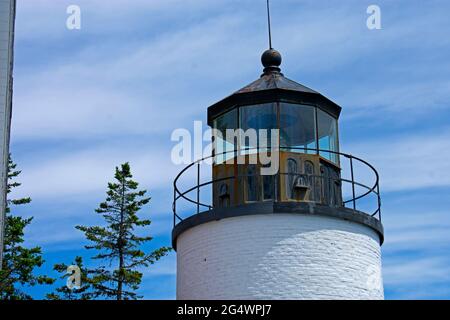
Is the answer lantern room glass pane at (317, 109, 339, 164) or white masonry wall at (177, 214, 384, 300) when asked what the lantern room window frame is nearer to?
lantern room glass pane at (317, 109, 339, 164)

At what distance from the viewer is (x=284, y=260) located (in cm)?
1525

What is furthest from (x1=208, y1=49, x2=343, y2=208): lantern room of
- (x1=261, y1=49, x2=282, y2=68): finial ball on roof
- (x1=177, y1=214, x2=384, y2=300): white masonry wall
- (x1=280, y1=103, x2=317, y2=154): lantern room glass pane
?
Result: (x1=177, y1=214, x2=384, y2=300): white masonry wall

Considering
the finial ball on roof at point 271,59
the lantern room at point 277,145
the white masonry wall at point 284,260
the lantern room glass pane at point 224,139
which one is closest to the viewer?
the white masonry wall at point 284,260

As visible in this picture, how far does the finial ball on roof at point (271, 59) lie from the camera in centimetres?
1778

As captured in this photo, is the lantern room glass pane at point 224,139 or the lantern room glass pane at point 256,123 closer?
the lantern room glass pane at point 256,123

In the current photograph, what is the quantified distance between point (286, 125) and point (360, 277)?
3.22 metres

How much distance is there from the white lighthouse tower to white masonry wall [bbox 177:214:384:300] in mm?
18

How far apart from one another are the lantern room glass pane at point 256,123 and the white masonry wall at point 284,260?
5.41ft

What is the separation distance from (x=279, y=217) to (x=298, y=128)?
2.06 metres

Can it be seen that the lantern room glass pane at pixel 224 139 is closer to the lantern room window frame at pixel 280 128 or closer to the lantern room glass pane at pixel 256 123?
the lantern room window frame at pixel 280 128

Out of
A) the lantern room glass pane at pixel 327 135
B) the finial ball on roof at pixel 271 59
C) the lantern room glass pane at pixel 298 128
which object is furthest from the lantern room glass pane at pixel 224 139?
the lantern room glass pane at pixel 327 135

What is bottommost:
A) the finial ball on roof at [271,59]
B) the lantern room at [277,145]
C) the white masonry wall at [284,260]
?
the white masonry wall at [284,260]

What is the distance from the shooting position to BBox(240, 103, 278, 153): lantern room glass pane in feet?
54.3
